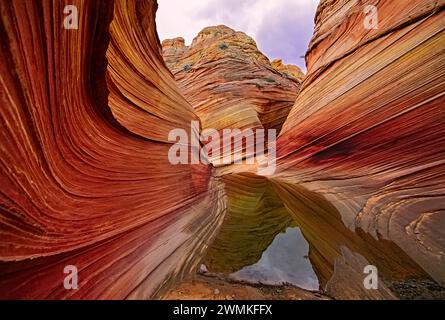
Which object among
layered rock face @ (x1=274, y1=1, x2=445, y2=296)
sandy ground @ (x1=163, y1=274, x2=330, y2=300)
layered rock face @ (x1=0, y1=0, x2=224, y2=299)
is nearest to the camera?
layered rock face @ (x1=0, y1=0, x2=224, y2=299)

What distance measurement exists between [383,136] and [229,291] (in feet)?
10.6

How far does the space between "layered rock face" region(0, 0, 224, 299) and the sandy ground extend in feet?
0.58

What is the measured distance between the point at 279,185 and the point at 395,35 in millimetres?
3190

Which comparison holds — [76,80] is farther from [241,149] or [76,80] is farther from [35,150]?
Result: [241,149]

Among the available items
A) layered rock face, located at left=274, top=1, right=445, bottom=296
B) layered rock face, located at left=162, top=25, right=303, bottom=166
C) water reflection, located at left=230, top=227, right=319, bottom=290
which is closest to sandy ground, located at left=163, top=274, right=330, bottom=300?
water reflection, located at left=230, top=227, right=319, bottom=290

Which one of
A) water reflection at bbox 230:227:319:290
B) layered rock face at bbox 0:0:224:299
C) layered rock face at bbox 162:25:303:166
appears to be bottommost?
water reflection at bbox 230:227:319:290

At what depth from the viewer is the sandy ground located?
185cm

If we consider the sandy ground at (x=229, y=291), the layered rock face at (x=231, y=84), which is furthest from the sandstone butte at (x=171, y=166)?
the layered rock face at (x=231, y=84)

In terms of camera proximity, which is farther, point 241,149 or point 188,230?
point 241,149

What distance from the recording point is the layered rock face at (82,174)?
1409 mm

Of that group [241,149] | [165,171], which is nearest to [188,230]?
[165,171]

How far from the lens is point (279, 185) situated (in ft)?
16.4

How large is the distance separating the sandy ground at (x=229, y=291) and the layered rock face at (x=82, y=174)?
6.9 inches

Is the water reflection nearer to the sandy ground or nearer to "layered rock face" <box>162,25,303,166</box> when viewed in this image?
the sandy ground
